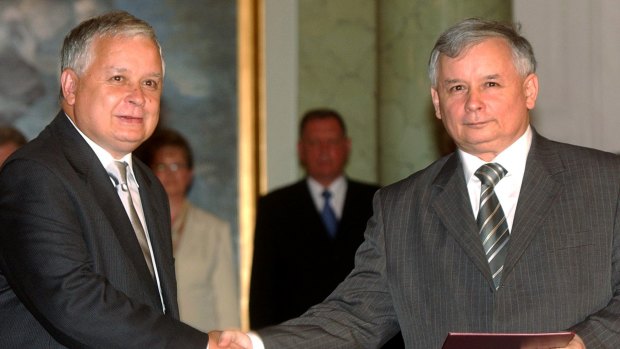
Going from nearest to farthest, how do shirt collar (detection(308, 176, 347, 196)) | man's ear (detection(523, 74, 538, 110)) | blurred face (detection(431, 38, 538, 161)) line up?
blurred face (detection(431, 38, 538, 161)) < man's ear (detection(523, 74, 538, 110)) < shirt collar (detection(308, 176, 347, 196))

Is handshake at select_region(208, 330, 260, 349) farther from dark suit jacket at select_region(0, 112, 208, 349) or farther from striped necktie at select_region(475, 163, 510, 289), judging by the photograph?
striped necktie at select_region(475, 163, 510, 289)

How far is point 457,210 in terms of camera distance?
15.2 feet

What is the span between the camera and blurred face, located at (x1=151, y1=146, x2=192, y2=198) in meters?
8.16

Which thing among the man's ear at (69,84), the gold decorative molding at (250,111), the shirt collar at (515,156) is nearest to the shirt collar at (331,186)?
the gold decorative molding at (250,111)

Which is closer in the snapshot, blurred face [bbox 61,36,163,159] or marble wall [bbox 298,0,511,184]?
blurred face [bbox 61,36,163,159]

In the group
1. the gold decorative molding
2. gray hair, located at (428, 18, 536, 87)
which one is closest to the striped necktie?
gray hair, located at (428, 18, 536, 87)

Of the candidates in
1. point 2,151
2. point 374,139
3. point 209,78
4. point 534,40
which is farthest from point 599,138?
point 2,151

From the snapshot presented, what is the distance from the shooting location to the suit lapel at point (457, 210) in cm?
450

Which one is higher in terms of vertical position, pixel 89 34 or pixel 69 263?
pixel 89 34

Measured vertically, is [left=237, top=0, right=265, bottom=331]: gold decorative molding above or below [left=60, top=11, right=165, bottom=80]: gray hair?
below

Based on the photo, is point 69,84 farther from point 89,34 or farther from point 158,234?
point 158,234

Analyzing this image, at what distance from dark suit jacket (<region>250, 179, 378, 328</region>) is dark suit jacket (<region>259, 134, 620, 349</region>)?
8.52 feet

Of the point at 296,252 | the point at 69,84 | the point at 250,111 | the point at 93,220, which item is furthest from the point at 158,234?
the point at 250,111

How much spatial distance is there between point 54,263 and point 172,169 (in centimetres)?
389
